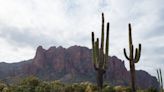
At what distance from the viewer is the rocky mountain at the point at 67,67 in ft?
523

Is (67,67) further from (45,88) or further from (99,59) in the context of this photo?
(99,59)

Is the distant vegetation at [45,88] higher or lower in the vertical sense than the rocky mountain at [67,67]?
lower

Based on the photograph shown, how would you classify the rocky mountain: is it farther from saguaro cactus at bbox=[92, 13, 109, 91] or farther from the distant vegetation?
saguaro cactus at bbox=[92, 13, 109, 91]

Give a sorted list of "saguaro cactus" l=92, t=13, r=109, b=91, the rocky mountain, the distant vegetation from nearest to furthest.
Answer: "saguaro cactus" l=92, t=13, r=109, b=91 < the distant vegetation < the rocky mountain

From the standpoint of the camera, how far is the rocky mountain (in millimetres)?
159375

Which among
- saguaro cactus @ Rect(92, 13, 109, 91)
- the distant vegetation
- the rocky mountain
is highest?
the rocky mountain

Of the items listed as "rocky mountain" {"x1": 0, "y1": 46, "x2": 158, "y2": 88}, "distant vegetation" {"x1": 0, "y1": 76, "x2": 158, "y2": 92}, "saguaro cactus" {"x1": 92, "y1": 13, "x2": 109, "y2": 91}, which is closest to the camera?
"saguaro cactus" {"x1": 92, "y1": 13, "x2": 109, "y2": 91}

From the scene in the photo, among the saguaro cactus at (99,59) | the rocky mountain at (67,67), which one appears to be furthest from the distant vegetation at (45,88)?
the rocky mountain at (67,67)

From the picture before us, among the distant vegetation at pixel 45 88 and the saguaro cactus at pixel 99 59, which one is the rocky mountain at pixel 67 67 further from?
the saguaro cactus at pixel 99 59

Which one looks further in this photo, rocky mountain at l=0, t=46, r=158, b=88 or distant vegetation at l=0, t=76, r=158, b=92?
rocky mountain at l=0, t=46, r=158, b=88

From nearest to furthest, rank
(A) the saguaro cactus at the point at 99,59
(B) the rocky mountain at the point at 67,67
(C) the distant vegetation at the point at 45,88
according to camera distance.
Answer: (A) the saguaro cactus at the point at 99,59 → (C) the distant vegetation at the point at 45,88 → (B) the rocky mountain at the point at 67,67

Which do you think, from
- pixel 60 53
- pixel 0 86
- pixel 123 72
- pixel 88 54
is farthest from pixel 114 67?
pixel 0 86

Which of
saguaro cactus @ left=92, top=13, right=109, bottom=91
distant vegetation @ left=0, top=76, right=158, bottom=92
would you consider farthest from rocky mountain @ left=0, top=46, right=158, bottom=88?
saguaro cactus @ left=92, top=13, right=109, bottom=91

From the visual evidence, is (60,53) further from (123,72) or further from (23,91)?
(23,91)
